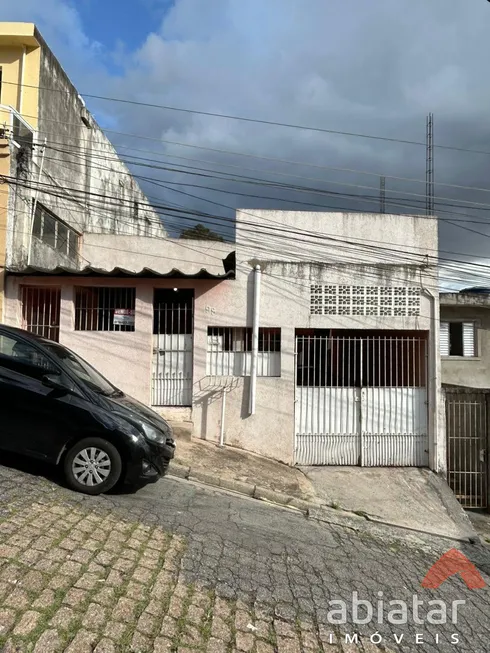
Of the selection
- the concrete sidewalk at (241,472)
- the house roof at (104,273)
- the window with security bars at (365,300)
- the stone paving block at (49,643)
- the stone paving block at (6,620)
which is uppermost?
the house roof at (104,273)

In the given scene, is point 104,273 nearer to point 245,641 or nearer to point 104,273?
point 104,273

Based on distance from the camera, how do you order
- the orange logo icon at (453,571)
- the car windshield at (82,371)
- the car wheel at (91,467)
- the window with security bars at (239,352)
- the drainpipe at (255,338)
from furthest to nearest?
the window with security bars at (239,352), the drainpipe at (255,338), the car windshield at (82,371), the car wheel at (91,467), the orange logo icon at (453,571)

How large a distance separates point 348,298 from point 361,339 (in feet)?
2.76

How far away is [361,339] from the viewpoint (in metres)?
9.12

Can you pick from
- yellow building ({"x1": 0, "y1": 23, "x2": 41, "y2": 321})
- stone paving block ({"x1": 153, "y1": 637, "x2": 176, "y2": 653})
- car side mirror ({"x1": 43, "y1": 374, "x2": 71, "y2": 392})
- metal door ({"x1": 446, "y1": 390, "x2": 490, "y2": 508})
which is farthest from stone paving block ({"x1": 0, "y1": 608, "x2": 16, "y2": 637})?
yellow building ({"x1": 0, "y1": 23, "x2": 41, "y2": 321})

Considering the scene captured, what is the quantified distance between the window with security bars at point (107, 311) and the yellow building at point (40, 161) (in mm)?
512

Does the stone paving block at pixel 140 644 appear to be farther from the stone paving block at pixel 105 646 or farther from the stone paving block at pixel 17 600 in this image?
the stone paving block at pixel 17 600

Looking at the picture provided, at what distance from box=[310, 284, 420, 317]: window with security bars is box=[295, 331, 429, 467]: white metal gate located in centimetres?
54

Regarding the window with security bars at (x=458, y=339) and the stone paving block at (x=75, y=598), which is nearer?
the stone paving block at (x=75, y=598)

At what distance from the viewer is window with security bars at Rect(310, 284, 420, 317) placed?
919 cm

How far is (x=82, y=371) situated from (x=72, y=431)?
0.87 m

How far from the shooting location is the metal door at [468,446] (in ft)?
31.1

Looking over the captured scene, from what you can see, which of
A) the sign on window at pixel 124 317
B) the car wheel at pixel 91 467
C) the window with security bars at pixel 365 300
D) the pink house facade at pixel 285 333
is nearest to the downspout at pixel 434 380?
the pink house facade at pixel 285 333

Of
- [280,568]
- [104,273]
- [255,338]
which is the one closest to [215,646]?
[280,568]
